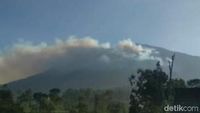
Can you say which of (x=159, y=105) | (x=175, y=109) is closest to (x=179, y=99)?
(x=175, y=109)

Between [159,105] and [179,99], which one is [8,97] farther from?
[179,99]

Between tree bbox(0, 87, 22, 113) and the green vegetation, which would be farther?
the green vegetation

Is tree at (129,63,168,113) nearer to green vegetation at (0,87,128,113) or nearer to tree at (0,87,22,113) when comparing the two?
green vegetation at (0,87,128,113)

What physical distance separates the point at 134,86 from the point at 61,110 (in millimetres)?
12977

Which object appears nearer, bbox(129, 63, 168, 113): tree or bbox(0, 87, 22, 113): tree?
bbox(0, 87, 22, 113): tree

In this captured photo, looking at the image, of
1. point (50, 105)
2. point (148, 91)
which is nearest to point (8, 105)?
point (50, 105)

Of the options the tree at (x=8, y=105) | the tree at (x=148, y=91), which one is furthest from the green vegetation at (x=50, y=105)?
the tree at (x=148, y=91)

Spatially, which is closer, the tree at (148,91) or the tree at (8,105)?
the tree at (8,105)

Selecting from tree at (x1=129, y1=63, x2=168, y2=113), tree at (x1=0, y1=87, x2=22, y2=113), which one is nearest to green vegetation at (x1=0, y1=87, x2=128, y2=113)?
tree at (x1=0, y1=87, x2=22, y2=113)

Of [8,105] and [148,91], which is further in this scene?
[148,91]

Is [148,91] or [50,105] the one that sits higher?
[148,91]

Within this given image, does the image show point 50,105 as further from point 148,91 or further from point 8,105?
point 148,91

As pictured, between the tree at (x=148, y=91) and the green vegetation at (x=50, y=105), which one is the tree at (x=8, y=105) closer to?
the green vegetation at (x=50, y=105)

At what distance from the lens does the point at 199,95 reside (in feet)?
161
